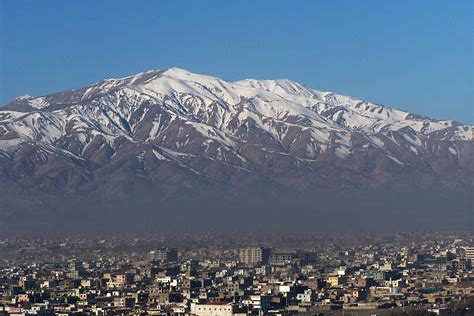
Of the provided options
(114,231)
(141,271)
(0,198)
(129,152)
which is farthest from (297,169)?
(141,271)

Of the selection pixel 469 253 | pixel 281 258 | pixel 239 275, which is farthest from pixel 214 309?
pixel 469 253

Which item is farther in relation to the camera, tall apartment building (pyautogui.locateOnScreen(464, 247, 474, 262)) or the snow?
the snow

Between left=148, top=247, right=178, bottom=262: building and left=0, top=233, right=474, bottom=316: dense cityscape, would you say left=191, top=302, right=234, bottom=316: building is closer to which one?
left=0, top=233, right=474, bottom=316: dense cityscape

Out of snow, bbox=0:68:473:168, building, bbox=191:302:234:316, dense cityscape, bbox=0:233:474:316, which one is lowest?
building, bbox=191:302:234:316

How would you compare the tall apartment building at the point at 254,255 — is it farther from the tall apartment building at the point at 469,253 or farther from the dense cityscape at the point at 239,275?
the tall apartment building at the point at 469,253

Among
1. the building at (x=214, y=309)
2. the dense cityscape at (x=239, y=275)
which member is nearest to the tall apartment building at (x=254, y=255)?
the dense cityscape at (x=239, y=275)

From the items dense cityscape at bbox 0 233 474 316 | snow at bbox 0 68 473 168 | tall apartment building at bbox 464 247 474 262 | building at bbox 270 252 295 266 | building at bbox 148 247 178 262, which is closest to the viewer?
dense cityscape at bbox 0 233 474 316

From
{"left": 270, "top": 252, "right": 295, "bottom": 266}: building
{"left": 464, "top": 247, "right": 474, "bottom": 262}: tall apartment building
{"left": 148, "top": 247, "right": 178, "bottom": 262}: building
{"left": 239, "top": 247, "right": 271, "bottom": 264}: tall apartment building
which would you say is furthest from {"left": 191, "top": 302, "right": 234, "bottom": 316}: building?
{"left": 148, "top": 247, "right": 178, "bottom": 262}: building
